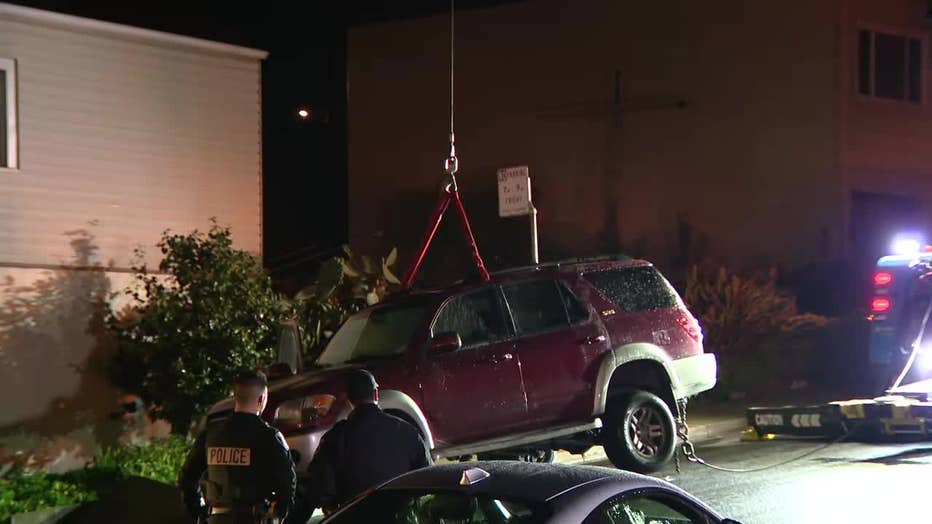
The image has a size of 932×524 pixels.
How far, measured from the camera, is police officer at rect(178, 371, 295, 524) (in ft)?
19.7

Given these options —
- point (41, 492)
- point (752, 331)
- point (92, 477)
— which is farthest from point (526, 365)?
point (752, 331)

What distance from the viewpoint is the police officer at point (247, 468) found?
6.00 m

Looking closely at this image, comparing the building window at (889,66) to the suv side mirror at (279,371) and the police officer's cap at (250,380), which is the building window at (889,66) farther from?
the police officer's cap at (250,380)

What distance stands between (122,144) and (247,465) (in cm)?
872

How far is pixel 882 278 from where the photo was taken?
1459cm

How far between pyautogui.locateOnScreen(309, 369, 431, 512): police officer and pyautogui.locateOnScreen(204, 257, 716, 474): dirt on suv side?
322 cm

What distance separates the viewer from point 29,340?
12.6 meters

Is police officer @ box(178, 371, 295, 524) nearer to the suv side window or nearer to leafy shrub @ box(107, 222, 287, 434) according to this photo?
the suv side window

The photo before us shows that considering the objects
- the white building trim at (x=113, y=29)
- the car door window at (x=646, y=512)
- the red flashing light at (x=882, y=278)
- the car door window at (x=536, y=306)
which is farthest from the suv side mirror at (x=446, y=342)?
the red flashing light at (x=882, y=278)

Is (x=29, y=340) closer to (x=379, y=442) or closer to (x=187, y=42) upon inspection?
(x=187, y=42)

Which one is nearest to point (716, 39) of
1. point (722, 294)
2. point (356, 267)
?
point (722, 294)

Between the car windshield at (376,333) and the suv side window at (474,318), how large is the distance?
215mm

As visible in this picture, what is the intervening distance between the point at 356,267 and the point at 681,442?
5045mm

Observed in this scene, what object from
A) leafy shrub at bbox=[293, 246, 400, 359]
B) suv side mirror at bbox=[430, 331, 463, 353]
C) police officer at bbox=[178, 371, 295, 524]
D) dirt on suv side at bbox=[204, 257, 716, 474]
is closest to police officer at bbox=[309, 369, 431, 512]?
police officer at bbox=[178, 371, 295, 524]
